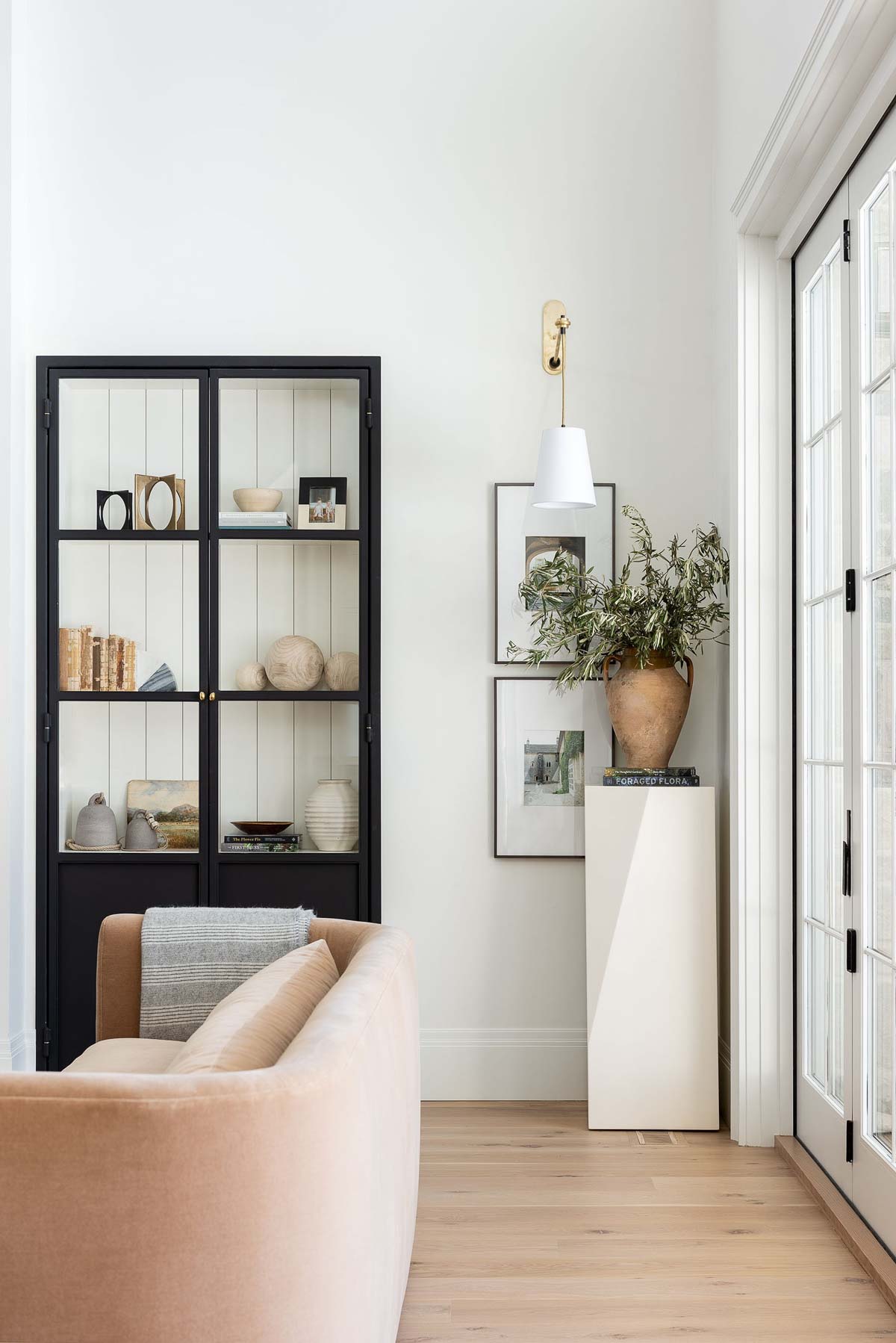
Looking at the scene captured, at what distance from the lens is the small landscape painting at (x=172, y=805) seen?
3.35 metres

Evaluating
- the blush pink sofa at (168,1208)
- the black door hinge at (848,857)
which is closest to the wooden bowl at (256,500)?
the black door hinge at (848,857)

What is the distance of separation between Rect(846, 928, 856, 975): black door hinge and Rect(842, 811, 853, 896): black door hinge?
9 cm

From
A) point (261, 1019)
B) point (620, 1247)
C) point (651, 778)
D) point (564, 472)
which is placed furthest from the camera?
point (651, 778)

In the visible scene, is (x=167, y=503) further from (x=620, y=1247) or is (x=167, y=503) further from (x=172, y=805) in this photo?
(x=620, y=1247)

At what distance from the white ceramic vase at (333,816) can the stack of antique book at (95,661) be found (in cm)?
68

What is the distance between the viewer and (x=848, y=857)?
2525 mm

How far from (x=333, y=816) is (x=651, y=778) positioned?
3.22ft

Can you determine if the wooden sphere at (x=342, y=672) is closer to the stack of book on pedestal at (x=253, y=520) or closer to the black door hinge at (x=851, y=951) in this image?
the stack of book on pedestal at (x=253, y=520)

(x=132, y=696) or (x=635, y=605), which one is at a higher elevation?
(x=635, y=605)

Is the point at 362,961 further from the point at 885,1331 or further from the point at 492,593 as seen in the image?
the point at 492,593

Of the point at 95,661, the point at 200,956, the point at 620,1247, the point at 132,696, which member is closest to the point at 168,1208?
the point at 200,956

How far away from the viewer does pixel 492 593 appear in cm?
349

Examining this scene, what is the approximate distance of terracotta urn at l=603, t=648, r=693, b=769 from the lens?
3.17 meters

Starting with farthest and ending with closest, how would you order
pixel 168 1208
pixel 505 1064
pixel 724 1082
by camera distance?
pixel 505 1064, pixel 724 1082, pixel 168 1208
